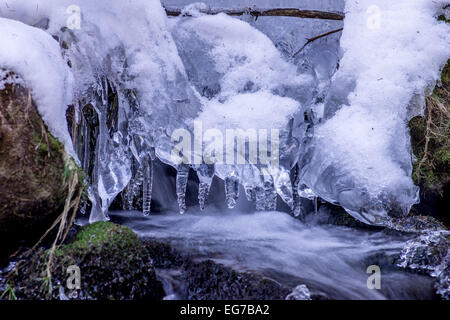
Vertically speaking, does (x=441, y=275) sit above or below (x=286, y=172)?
below

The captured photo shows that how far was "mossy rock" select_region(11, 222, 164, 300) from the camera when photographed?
225 centimetres

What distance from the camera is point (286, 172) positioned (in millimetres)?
3324

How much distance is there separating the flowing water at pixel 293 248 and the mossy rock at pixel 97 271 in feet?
1.62

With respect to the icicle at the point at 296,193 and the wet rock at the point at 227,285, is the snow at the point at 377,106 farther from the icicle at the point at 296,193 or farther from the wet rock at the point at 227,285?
the wet rock at the point at 227,285

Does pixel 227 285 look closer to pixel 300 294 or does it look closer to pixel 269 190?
pixel 300 294

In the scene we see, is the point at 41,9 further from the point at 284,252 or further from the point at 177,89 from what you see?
the point at 284,252

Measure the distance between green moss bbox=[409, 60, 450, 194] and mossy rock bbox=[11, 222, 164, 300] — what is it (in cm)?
225

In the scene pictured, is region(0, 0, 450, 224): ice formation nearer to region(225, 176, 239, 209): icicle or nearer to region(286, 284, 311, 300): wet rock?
region(225, 176, 239, 209): icicle

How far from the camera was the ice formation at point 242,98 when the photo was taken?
9.89ft

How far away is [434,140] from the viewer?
131 inches

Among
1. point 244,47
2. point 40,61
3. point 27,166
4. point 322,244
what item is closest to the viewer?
point 27,166
